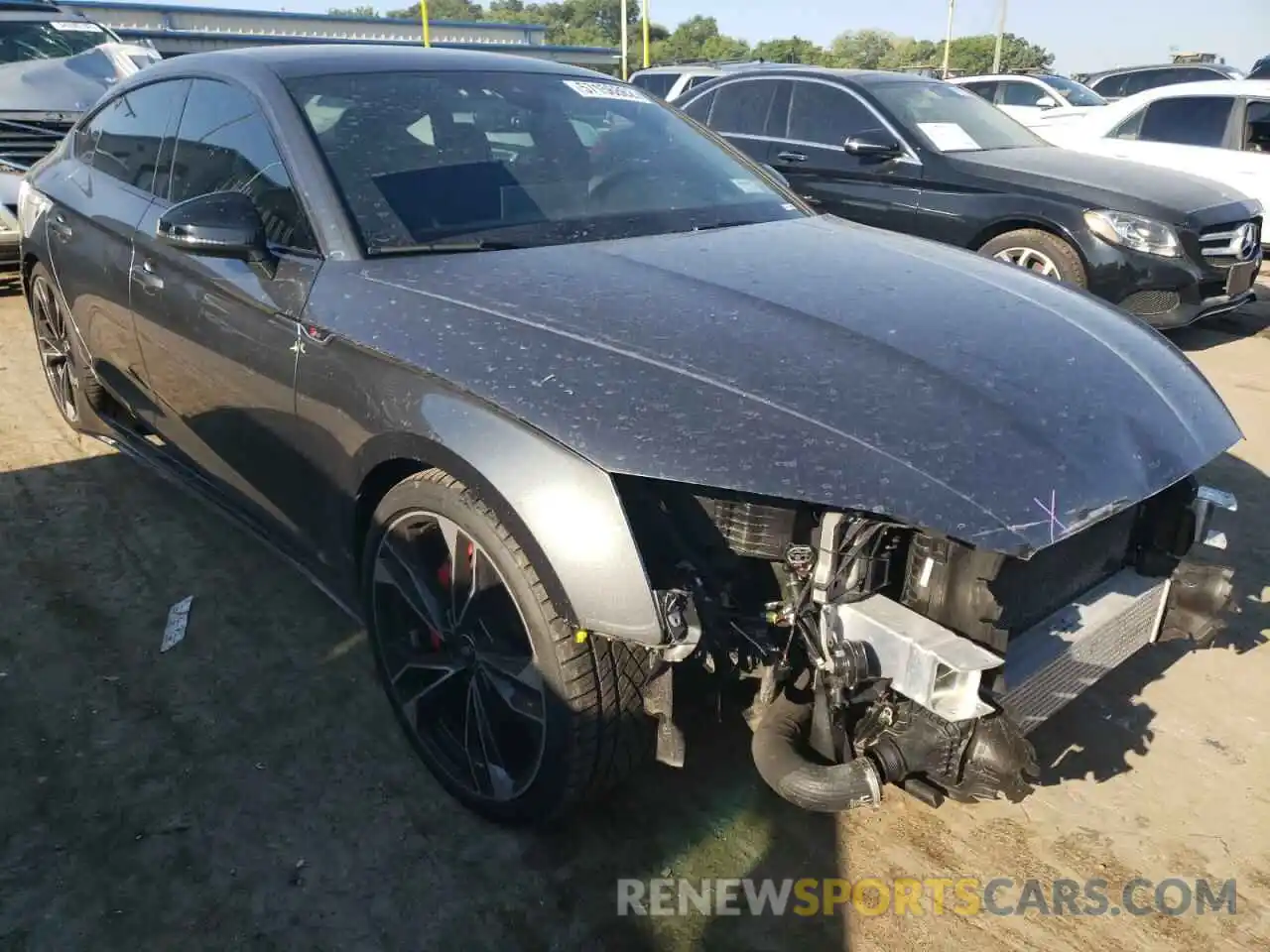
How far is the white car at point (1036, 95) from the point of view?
12156 mm

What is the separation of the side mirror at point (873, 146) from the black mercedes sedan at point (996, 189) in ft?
0.04

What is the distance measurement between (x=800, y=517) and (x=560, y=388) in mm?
545

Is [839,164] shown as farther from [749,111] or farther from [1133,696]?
[1133,696]

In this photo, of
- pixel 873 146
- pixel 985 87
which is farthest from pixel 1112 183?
pixel 985 87

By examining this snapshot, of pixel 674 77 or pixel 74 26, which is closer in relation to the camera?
→ pixel 74 26

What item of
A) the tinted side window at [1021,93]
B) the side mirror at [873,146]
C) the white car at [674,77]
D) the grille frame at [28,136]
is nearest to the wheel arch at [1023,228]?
the side mirror at [873,146]

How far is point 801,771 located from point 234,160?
2350 mm

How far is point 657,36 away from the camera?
86500mm

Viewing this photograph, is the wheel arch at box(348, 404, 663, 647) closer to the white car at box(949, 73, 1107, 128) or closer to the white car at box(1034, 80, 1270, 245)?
the white car at box(1034, 80, 1270, 245)

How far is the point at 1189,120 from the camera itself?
344 inches

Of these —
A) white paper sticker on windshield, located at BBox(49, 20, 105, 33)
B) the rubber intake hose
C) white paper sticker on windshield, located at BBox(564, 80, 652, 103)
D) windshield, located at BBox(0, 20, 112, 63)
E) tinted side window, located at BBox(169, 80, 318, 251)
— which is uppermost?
white paper sticker on windshield, located at BBox(49, 20, 105, 33)

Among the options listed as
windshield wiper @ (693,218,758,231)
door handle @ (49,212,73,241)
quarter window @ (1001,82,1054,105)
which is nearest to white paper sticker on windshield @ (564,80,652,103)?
windshield wiper @ (693,218,758,231)

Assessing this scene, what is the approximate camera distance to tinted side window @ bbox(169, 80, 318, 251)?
259 cm

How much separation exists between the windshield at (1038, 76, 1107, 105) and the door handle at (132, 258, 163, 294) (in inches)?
505
